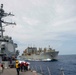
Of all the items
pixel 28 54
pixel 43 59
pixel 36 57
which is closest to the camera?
pixel 43 59

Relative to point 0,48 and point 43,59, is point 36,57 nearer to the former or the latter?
point 43,59

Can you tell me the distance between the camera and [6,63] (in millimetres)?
23312

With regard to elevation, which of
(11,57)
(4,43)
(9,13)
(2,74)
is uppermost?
(9,13)

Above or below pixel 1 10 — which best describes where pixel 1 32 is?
below

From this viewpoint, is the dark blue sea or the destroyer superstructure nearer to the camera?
the destroyer superstructure

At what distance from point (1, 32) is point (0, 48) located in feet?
10.2

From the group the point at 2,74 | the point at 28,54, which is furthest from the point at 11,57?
the point at 28,54

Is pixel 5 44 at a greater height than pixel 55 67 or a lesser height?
greater

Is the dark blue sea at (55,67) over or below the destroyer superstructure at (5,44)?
below

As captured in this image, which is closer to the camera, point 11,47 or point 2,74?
point 2,74

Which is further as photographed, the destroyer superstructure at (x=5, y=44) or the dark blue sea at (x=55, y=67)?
the dark blue sea at (x=55, y=67)

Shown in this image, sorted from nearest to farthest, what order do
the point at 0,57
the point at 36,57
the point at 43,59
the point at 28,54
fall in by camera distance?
the point at 0,57, the point at 43,59, the point at 36,57, the point at 28,54

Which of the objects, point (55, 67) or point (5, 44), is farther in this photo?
point (55, 67)

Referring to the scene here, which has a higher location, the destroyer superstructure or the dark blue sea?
the destroyer superstructure
